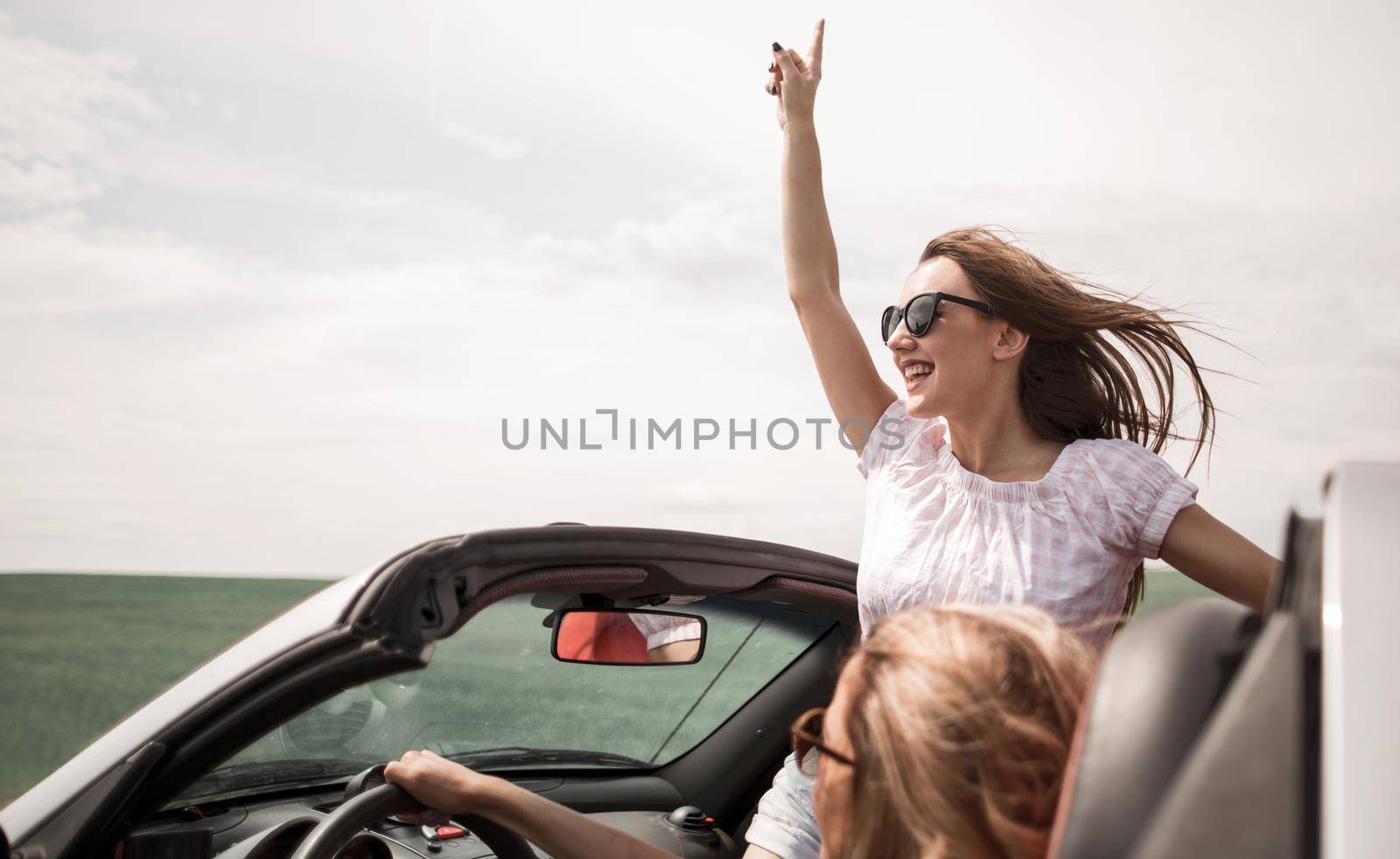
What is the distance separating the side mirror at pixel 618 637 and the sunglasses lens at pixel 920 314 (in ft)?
3.03

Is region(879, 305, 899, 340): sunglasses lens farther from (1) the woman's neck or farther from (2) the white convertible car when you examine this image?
(2) the white convertible car

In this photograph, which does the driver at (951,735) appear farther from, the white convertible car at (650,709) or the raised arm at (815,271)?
the raised arm at (815,271)

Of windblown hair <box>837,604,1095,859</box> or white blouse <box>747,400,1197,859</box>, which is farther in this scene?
white blouse <box>747,400,1197,859</box>

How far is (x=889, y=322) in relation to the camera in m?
3.05

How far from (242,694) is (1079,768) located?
1.28m

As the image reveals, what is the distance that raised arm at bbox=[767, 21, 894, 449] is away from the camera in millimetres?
3055

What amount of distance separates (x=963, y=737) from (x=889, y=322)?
75.8 inches

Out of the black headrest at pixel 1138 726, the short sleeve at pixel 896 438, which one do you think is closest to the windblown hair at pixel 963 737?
the black headrest at pixel 1138 726

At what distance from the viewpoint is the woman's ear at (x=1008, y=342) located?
2.94m

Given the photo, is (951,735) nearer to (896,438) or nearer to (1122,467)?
(1122,467)

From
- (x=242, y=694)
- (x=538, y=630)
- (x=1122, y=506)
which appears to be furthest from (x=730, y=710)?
(x=242, y=694)

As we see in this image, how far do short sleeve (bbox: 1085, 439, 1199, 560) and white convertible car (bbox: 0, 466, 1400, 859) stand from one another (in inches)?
26.3

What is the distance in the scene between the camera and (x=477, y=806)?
83.8 inches

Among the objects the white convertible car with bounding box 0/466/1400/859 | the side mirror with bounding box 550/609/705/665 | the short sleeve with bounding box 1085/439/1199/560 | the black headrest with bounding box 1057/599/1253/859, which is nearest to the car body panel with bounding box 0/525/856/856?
the white convertible car with bounding box 0/466/1400/859
